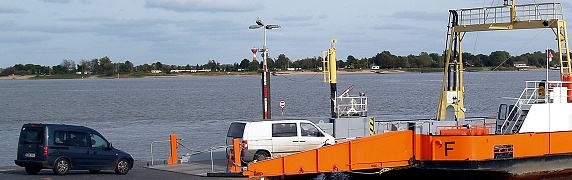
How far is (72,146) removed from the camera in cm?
2272

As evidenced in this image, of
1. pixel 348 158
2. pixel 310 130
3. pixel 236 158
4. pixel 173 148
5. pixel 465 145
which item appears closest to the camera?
pixel 236 158

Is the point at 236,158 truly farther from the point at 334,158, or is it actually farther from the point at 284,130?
the point at 284,130

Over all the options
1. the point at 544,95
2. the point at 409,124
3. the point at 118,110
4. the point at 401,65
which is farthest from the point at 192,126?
the point at 401,65

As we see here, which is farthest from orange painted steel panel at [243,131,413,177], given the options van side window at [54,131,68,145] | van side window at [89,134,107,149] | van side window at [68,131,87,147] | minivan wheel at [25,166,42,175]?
minivan wheel at [25,166,42,175]

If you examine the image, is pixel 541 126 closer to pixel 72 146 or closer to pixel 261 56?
pixel 261 56

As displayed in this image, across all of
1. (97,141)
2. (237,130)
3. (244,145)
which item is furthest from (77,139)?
(244,145)

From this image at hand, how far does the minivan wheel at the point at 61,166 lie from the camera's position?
22359mm

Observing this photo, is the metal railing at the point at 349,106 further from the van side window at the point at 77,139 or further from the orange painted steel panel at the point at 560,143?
the van side window at the point at 77,139

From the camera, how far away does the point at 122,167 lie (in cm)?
2328

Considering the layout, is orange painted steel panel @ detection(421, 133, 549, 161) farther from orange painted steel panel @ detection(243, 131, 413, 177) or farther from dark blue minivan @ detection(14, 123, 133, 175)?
dark blue minivan @ detection(14, 123, 133, 175)

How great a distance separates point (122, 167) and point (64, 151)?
170cm

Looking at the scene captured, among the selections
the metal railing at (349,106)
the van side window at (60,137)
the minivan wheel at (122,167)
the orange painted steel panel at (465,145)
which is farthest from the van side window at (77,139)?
the orange painted steel panel at (465,145)

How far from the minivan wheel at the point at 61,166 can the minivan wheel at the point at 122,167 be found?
1.37 meters

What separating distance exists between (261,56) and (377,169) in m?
8.90
